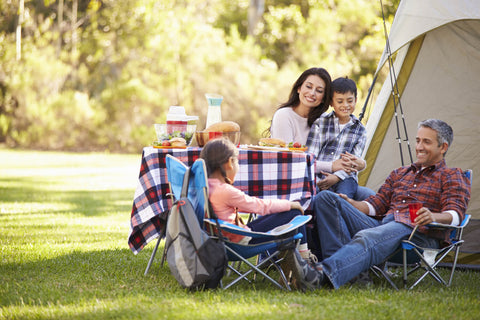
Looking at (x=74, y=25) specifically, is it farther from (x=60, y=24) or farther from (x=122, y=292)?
(x=122, y=292)

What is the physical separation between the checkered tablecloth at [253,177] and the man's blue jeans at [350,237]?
0.48ft

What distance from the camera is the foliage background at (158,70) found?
1728cm

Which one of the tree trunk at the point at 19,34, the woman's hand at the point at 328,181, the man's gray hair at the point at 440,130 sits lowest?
the woman's hand at the point at 328,181

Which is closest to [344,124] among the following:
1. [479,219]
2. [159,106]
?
[479,219]

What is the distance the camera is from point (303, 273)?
3283 millimetres

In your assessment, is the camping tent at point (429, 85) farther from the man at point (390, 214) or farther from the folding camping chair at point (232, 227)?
the folding camping chair at point (232, 227)

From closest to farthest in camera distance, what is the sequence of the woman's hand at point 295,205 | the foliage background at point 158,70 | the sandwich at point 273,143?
the woman's hand at point 295,205
the sandwich at point 273,143
the foliage background at point 158,70

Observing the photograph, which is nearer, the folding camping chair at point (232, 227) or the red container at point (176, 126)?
the folding camping chair at point (232, 227)

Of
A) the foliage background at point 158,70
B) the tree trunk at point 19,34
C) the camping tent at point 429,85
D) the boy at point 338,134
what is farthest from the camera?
the tree trunk at point 19,34

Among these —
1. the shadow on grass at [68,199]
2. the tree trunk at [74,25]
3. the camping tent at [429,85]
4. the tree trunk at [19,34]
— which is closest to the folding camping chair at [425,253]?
the camping tent at [429,85]

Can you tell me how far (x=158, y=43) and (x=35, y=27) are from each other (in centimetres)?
494

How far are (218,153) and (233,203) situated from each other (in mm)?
291

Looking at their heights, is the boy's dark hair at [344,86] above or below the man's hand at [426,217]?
above

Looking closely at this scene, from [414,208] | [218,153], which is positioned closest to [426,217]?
[414,208]
